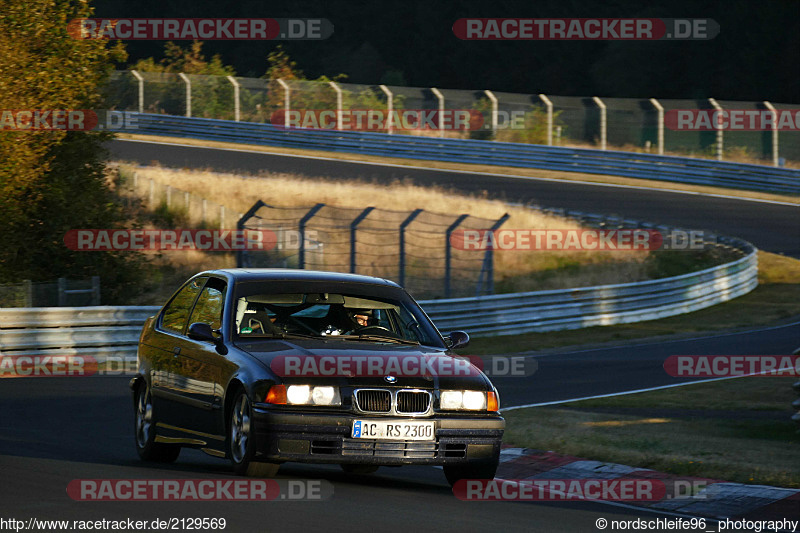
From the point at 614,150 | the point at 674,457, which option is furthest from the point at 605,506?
the point at 614,150

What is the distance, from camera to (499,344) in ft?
76.4

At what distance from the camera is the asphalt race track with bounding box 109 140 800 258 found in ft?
119

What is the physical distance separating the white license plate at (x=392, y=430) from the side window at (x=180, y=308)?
7.20 feet

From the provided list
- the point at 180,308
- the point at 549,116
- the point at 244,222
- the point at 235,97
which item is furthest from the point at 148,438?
the point at 235,97

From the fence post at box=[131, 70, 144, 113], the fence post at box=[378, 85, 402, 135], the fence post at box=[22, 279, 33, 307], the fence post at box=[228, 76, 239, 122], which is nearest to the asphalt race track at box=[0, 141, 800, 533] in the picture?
the fence post at box=[22, 279, 33, 307]

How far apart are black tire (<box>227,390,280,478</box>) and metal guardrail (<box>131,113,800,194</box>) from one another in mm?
34467

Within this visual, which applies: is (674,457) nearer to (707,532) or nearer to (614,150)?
(707,532)

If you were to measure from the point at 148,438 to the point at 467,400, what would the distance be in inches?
104

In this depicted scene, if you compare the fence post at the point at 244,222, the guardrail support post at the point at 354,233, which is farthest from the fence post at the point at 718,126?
the guardrail support post at the point at 354,233

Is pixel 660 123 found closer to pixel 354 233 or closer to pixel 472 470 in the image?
pixel 354 233

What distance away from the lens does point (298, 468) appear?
32.9 feet

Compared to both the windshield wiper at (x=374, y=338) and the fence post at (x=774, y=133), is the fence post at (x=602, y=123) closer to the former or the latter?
the fence post at (x=774, y=133)

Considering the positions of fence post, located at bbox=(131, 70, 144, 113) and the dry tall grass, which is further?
fence post, located at bbox=(131, 70, 144, 113)

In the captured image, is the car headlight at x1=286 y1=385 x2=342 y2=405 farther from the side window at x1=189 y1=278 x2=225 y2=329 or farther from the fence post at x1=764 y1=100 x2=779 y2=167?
the fence post at x1=764 y1=100 x2=779 y2=167
